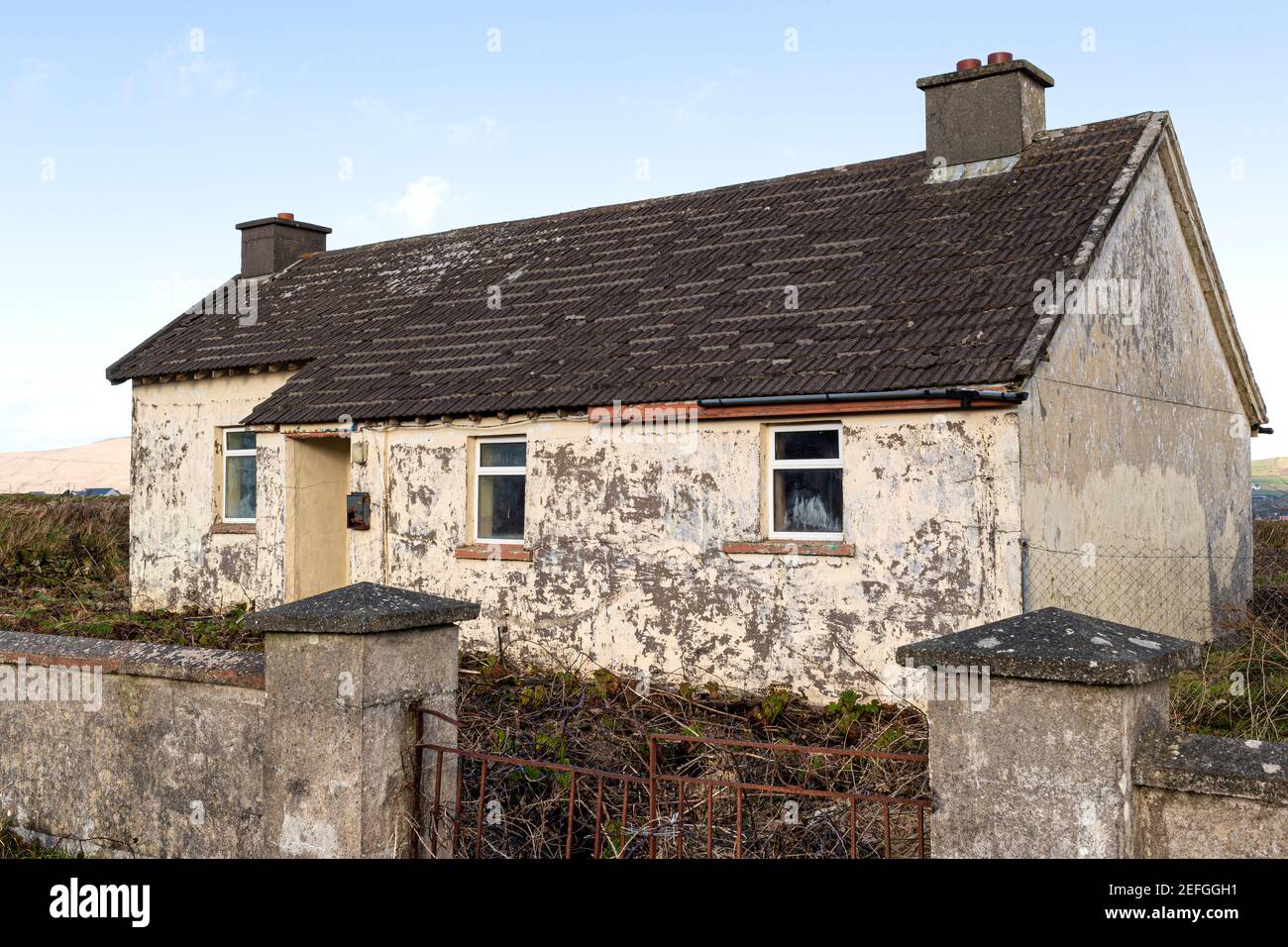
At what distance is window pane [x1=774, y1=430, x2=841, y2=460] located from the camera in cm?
1086

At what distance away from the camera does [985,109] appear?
1355 cm

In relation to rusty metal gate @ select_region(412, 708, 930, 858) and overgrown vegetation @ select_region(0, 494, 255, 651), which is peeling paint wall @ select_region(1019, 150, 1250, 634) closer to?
rusty metal gate @ select_region(412, 708, 930, 858)

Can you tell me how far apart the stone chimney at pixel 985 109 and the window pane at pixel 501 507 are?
635 cm

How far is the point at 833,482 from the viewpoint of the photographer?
35.7ft

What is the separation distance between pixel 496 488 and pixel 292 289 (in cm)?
790

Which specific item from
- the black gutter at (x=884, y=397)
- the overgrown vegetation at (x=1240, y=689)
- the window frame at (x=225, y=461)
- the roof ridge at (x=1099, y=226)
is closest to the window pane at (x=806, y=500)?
the black gutter at (x=884, y=397)

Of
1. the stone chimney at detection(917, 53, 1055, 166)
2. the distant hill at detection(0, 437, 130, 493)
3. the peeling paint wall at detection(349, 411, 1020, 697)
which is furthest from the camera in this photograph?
the distant hill at detection(0, 437, 130, 493)

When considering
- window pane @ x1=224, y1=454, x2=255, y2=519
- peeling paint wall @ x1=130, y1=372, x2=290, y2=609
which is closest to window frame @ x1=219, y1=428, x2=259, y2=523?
window pane @ x1=224, y1=454, x2=255, y2=519

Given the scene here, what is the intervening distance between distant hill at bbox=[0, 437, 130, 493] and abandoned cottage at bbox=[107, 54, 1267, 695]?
111 meters

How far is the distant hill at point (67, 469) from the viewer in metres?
121

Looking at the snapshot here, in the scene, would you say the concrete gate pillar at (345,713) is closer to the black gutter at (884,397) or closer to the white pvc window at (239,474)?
the black gutter at (884,397)
